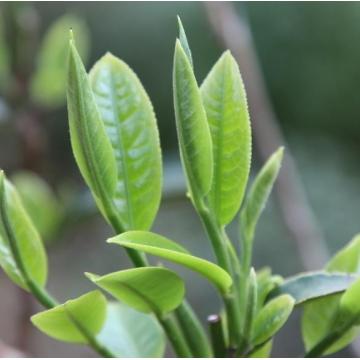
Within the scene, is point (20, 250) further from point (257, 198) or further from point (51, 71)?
point (51, 71)

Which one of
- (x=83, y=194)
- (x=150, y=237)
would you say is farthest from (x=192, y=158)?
(x=83, y=194)

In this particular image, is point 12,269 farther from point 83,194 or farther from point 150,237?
point 83,194

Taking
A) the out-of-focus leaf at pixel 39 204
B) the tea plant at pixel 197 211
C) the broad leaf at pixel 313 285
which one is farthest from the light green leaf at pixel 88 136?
the out-of-focus leaf at pixel 39 204

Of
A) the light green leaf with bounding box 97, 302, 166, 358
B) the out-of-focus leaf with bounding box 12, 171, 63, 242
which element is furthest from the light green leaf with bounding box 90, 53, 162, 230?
the out-of-focus leaf with bounding box 12, 171, 63, 242

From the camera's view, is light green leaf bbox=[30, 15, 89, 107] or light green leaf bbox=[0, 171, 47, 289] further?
light green leaf bbox=[30, 15, 89, 107]

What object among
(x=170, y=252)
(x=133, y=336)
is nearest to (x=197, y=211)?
(x=170, y=252)

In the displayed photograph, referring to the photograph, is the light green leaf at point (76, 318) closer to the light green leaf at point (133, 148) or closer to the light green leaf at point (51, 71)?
the light green leaf at point (133, 148)

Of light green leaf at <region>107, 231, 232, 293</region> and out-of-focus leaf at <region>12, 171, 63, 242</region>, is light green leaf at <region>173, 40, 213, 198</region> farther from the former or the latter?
out-of-focus leaf at <region>12, 171, 63, 242</region>

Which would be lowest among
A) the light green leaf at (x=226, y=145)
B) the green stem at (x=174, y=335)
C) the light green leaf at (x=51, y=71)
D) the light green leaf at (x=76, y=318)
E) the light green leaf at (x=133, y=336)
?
the light green leaf at (x=133, y=336)
